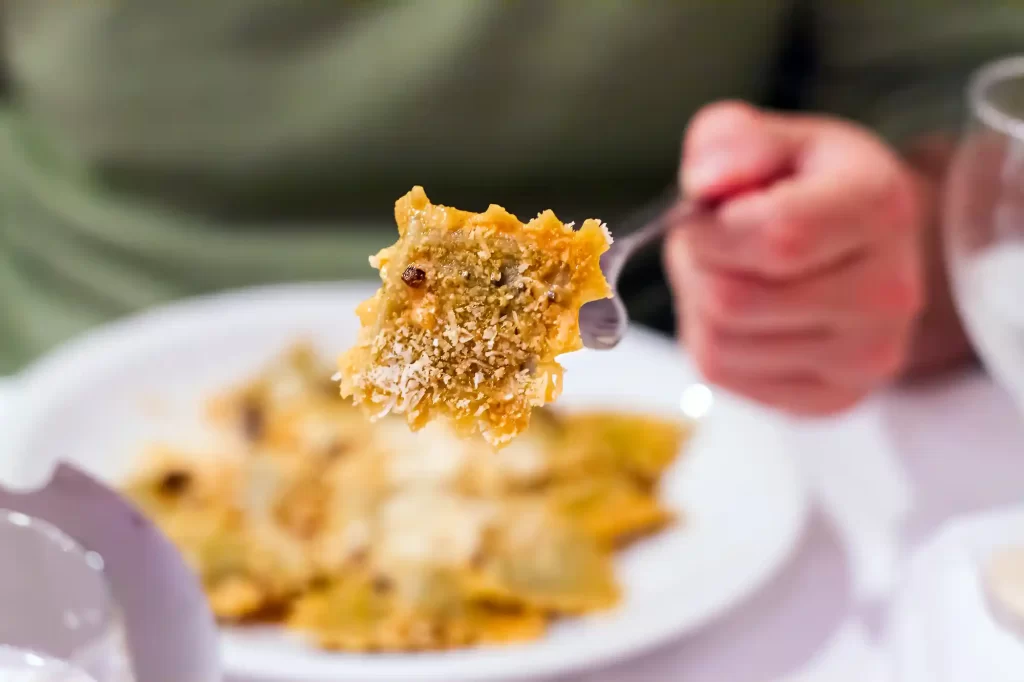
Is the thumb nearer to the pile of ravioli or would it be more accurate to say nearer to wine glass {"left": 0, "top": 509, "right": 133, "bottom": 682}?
the pile of ravioli

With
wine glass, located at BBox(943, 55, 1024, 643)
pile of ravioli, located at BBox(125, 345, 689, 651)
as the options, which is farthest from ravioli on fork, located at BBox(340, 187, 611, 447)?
wine glass, located at BBox(943, 55, 1024, 643)

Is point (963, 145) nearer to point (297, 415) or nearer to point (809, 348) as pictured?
point (809, 348)

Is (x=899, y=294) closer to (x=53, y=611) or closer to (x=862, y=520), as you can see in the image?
(x=862, y=520)

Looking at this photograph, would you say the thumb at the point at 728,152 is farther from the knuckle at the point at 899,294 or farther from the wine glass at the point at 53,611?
the wine glass at the point at 53,611

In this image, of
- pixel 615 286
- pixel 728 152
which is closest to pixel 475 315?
pixel 615 286

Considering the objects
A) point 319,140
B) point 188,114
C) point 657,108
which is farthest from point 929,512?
point 188,114

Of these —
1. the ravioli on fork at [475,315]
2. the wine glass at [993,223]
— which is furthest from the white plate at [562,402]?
the wine glass at [993,223]
